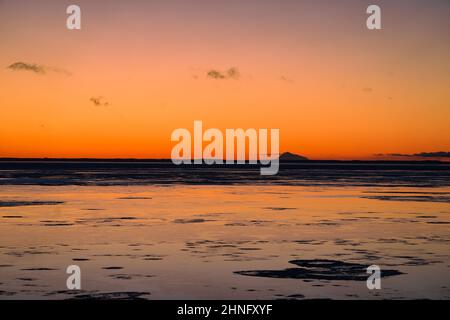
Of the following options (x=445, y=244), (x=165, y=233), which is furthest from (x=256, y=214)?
(x=445, y=244)

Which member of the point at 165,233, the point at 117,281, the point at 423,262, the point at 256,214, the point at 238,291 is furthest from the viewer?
the point at 256,214

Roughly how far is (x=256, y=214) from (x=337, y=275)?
12075mm

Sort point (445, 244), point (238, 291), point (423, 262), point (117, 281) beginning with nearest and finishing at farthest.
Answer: point (238, 291)
point (117, 281)
point (423, 262)
point (445, 244)

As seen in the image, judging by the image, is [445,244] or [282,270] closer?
[282,270]

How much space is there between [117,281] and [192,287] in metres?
1.44

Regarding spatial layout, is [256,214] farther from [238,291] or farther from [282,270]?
[238,291]

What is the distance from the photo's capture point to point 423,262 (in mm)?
14992
